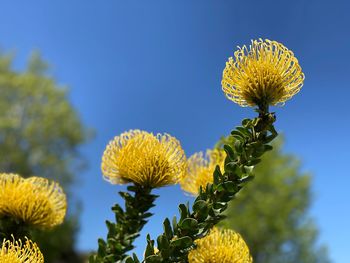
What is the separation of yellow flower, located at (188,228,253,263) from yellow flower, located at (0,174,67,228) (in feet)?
3.09

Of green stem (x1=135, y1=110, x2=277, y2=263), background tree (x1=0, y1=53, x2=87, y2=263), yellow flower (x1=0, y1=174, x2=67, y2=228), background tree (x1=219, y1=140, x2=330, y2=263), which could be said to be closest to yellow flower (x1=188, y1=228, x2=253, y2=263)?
green stem (x1=135, y1=110, x2=277, y2=263)

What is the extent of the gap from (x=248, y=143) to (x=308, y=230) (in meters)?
20.0

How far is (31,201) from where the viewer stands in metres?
2.73

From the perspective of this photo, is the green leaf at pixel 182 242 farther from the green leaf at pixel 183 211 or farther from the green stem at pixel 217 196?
the green leaf at pixel 183 211

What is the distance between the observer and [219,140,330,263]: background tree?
20172 millimetres

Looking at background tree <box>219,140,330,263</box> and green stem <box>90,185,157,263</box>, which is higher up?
background tree <box>219,140,330,263</box>

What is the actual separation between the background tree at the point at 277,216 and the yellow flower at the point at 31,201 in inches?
689

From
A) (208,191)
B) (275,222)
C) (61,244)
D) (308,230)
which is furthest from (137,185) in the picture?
(61,244)

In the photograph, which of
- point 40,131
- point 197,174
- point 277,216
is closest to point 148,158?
point 197,174

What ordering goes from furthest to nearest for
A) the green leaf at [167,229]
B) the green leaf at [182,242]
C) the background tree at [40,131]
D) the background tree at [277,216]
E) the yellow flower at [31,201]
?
the background tree at [40,131]
the background tree at [277,216]
the yellow flower at [31,201]
the green leaf at [167,229]
the green leaf at [182,242]

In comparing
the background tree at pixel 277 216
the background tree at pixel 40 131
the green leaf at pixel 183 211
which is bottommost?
the green leaf at pixel 183 211

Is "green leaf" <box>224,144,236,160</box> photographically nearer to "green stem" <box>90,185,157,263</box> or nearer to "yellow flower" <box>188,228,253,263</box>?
"yellow flower" <box>188,228,253,263</box>

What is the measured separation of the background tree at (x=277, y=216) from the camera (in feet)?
66.2

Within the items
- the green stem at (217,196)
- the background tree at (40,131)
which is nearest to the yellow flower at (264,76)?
the green stem at (217,196)
